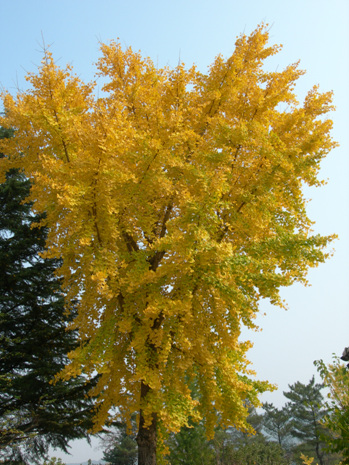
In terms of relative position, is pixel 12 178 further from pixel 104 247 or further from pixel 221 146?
pixel 221 146

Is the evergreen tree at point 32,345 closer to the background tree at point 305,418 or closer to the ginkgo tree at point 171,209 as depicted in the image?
the ginkgo tree at point 171,209

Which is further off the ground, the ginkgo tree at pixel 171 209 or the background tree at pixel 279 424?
the ginkgo tree at pixel 171 209

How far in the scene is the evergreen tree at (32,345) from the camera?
9.62 meters

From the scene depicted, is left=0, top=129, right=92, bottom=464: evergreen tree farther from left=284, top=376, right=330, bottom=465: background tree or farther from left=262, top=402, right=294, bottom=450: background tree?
left=262, top=402, right=294, bottom=450: background tree

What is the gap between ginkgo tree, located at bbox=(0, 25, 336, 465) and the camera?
5277 millimetres

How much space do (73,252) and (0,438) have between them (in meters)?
5.47

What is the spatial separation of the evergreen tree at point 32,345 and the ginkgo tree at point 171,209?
3888 millimetres

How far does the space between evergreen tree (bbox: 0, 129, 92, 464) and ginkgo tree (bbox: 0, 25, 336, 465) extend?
Result: 3.89m

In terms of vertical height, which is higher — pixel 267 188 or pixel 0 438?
pixel 267 188

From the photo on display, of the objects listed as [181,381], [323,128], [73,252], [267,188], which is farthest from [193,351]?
[323,128]

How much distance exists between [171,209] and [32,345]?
19.9 ft

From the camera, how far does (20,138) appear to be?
22.5 feet

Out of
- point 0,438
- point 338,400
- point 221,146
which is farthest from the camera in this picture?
point 0,438

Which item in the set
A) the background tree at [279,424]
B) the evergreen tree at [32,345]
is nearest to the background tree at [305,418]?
the background tree at [279,424]
